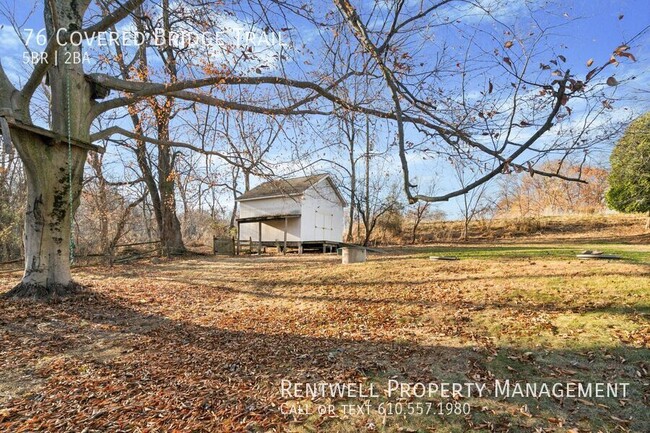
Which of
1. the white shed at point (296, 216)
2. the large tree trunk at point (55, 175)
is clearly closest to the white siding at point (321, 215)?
the white shed at point (296, 216)

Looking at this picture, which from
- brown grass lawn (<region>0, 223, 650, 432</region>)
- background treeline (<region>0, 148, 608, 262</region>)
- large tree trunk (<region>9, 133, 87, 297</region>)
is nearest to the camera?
brown grass lawn (<region>0, 223, 650, 432</region>)

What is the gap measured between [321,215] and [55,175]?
16.3m

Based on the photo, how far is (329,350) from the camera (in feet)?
13.9

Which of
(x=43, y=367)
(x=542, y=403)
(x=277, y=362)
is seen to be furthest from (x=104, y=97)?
(x=542, y=403)

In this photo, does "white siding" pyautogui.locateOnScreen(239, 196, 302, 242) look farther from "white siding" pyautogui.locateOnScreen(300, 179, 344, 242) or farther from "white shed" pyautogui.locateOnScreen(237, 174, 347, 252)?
"white siding" pyautogui.locateOnScreen(300, 179, 344, 242)

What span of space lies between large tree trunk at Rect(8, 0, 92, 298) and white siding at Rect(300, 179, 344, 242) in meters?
13.3

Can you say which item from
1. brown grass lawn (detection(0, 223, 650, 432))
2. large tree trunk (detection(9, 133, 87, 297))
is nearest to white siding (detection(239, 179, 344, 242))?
brown grass lawn (detection(0, 223, 650, 432))

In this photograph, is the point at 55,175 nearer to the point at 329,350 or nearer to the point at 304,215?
the point at 329,350

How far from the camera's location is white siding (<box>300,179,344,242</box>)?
803 inches

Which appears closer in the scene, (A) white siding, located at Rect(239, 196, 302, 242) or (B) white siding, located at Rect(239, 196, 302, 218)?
(B) white siding, located at Rect(239, 196, 302, 218)

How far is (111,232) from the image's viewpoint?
79.6 ft

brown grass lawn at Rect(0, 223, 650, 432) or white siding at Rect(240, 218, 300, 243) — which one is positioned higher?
white siding at Rect(240, 218, 300, 243)

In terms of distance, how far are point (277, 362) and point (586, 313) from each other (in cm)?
428

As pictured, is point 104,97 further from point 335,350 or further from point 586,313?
point 586,313
